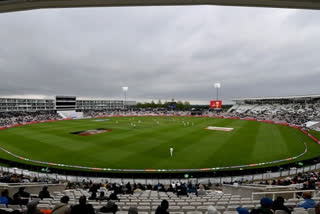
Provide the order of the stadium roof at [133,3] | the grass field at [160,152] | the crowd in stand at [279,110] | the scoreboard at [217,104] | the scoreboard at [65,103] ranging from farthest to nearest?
the scoreboard at [65,103] < the scoreboard at [217,104] < the crowd in stand at [279,110] < the grass field at [160,152] < the stadium roof at [133,3]

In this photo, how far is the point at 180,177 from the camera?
13.9 metres

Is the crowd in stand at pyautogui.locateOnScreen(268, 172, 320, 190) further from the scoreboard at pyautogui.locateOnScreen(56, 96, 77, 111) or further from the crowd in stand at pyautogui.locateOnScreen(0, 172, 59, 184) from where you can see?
the scoreboard at pyautogui.locateOnScreen(56, 96, 77, 111)

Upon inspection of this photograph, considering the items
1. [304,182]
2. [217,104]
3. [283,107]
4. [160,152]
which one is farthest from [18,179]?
[283,107]

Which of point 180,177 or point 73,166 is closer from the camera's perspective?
point 180,177

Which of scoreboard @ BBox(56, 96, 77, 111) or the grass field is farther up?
scoreboard @ BBox(56, 96, 77, 111)

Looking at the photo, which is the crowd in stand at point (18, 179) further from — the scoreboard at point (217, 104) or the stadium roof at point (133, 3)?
the scoreboard at point (217, 104)

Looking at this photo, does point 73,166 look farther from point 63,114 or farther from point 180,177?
point 63,114

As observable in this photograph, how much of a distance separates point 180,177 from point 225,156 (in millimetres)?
8235

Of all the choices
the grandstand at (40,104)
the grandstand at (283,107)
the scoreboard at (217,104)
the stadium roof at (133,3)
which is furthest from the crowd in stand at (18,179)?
the grandstand at (40,104)

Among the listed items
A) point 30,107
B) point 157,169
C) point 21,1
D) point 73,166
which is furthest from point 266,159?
point 30,107

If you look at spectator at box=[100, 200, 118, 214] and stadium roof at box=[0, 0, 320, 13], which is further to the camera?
spectator at box=[100, 200, 118, 214]

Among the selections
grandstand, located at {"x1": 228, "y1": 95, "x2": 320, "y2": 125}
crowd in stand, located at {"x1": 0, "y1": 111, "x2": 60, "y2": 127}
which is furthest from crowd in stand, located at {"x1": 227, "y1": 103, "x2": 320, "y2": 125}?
crowd in stand, located at {"x1": 0, "y1": 111, "x2": 60, "y2": 127}

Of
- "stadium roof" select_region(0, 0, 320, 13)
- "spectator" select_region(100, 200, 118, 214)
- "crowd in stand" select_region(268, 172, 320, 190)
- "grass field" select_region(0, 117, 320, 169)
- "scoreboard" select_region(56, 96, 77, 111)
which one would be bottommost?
"grass field" select_region(0, 117, 320, 169)

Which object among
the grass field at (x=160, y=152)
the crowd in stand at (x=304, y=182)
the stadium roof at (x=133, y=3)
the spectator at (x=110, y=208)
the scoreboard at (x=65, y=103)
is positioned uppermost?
the stadium roof at (x=133, y=3)
